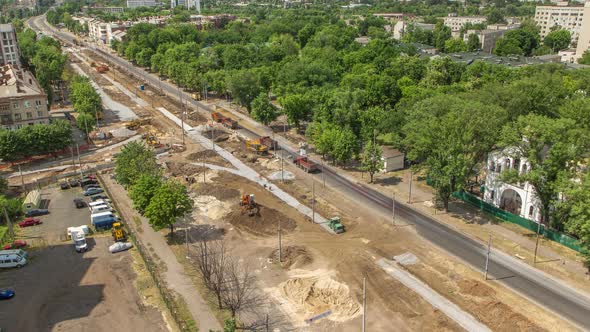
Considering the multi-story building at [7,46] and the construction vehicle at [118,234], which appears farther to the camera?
the multi-story building at [7,46]

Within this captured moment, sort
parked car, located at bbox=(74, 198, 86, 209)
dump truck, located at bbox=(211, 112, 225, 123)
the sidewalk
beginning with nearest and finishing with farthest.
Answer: the sidewalk → parked car, located at bbox=(74, 198, 86, 209) → dump truck, located at bbox=(211, 112, 225, 123)

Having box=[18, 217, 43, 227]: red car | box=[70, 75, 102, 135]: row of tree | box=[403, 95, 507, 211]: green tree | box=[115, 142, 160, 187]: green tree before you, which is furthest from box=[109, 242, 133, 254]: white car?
box=[70, 75, 102, 135]: row of tree

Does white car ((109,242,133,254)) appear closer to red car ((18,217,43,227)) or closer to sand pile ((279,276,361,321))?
red car ((18,217,43,227))

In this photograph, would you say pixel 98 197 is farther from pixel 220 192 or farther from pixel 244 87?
pixel 244 87

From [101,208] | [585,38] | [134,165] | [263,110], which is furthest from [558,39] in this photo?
[101,208]

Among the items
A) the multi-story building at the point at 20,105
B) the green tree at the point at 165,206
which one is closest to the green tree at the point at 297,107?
the green tree at the point at 165,206

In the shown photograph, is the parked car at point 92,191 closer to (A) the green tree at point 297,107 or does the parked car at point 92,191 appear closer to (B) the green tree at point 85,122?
(B) the green tree at point 85,122

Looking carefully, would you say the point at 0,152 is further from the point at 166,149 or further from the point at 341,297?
the point at 341,297

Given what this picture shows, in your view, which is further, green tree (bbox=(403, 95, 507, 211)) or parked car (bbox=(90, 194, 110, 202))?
parked car (bbox=(90, 194, 110, 202))
